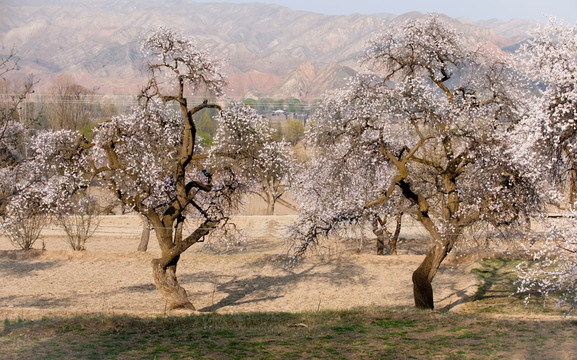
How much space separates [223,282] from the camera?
21.7 m

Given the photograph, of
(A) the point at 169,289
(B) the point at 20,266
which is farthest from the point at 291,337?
(B) the point at 20,266

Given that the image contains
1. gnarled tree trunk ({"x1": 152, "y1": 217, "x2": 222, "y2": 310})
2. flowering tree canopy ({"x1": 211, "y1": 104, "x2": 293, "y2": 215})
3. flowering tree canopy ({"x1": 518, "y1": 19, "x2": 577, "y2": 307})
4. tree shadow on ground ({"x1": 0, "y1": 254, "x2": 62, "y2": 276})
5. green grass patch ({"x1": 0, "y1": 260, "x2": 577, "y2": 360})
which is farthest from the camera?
tree shadow on ground ({"x1": 0, "y1": 254, "x2": 62, "y2": 276})

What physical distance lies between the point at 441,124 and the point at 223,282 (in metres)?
9.57

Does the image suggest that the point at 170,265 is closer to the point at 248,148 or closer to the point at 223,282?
the point at 248,148

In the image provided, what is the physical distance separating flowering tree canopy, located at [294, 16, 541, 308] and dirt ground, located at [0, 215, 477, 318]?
11.2 feet

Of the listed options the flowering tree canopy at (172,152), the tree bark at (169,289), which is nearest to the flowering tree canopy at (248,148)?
the flowering tree canopy at (172,152)

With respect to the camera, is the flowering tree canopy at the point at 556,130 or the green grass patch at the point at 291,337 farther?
the flowering tree canopy at the point at 556,130

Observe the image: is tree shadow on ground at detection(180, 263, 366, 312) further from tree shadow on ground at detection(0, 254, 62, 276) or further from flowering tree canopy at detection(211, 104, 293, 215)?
tree shadow on ground at detection(0, 254, 62, 276)

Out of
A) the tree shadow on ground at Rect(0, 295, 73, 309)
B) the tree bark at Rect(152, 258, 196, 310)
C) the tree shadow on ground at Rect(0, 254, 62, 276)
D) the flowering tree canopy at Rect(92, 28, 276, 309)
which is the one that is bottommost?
the tree shadow on ground at Rect(0, 295, 73, 309)

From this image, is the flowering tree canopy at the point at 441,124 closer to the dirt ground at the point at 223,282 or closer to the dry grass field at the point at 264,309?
the dry grass field at the point at 264,309

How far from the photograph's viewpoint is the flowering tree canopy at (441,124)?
15.5 metres

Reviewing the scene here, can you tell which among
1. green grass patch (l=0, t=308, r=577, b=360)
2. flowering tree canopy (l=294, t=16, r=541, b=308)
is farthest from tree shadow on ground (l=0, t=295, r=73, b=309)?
flowering tree canopy (l=294, t=16, r=541, b=308)

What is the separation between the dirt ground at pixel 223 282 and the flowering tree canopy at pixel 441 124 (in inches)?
134

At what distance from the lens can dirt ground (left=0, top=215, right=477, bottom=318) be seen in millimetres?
18391
